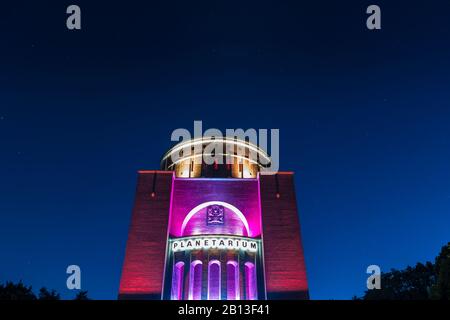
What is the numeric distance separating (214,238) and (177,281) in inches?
166

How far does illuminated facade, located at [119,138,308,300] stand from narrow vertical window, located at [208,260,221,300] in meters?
0.07

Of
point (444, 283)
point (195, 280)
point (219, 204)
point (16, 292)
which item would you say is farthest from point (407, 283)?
point (16, 292)

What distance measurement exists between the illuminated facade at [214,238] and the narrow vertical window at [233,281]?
0.07 m

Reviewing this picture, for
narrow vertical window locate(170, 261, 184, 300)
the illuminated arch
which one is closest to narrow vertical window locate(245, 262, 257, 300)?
the illuminated arch

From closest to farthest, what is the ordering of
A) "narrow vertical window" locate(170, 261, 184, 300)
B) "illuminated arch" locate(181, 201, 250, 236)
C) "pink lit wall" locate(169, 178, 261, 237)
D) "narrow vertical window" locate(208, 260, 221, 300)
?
"narrow vertical window" locate(208, 260, 221, 300) → "narrow vertical window" locate(170, 261, 184, 300) → "pink lit wall" locate(169, 178, 261, 237) → "illuminated arch" locate(181, 201, 250, 236)

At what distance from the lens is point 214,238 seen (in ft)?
117

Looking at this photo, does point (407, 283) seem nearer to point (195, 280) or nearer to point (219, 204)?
point (219, 204)

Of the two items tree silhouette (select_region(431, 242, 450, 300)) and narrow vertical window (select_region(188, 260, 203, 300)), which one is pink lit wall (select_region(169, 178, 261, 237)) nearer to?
narrow vertical window (select_region(188, 260, 203, 300))

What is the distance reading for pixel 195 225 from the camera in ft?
129

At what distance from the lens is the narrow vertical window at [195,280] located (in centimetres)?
3394

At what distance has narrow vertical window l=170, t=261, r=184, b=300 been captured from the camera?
113 feet
